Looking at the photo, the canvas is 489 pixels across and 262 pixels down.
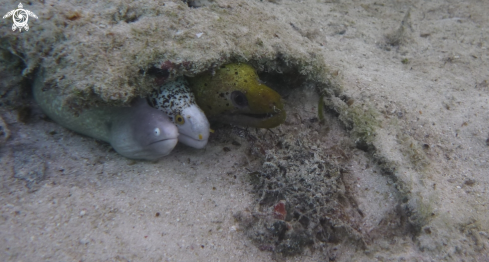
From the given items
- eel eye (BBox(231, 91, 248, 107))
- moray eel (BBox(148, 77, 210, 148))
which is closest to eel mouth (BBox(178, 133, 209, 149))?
moray eel (BBox(148, 77, 210, 148))

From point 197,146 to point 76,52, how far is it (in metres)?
1.28

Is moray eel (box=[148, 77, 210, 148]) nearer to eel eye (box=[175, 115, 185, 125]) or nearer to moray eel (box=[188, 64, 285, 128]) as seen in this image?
eel eye (box=[175, 115, 185, 125])

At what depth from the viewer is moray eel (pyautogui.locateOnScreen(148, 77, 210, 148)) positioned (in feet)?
7.91

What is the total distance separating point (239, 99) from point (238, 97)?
2 centimetres

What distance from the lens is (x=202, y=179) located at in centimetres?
244

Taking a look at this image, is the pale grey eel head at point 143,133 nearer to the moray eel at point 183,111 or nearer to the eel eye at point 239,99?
the moray eel at point 183,111

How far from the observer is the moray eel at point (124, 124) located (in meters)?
2.32

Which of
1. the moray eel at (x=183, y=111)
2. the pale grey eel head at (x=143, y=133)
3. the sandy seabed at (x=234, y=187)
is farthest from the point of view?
the moray eel at (x=183, y=111)

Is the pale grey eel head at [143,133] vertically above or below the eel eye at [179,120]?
below

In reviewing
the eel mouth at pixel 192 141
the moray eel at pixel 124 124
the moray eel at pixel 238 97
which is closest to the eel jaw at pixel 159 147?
the moray eel at pixel 124 124

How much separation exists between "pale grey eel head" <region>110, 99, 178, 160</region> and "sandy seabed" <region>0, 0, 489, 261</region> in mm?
147

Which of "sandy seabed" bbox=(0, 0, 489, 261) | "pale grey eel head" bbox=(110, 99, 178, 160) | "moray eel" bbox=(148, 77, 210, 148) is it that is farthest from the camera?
"moray eel" bbox=(148, 77, 210, 148)

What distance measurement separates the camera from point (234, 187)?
241 cm

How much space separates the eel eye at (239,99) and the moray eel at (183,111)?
0.34 meters
